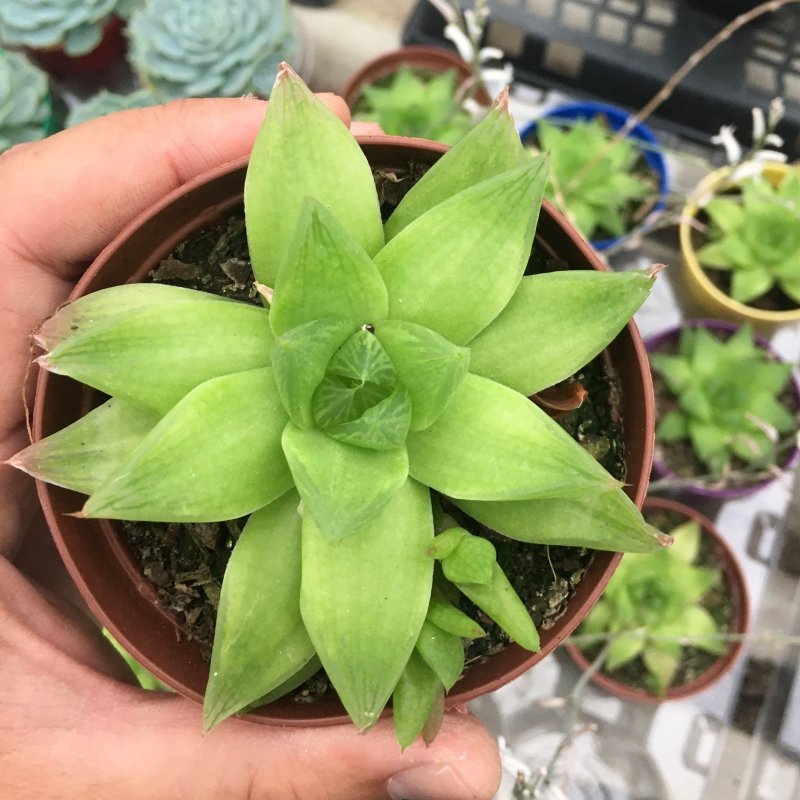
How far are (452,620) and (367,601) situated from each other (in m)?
0.06

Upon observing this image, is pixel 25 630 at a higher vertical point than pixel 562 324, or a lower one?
lower

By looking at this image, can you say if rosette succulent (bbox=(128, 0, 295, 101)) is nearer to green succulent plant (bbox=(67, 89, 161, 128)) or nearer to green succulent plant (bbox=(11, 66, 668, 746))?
green succulent plant (bbox=(67, 89, 161, 128))

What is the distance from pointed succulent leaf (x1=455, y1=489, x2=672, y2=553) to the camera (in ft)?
1.63

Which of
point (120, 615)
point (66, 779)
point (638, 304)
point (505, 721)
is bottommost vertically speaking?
point (505, 721)

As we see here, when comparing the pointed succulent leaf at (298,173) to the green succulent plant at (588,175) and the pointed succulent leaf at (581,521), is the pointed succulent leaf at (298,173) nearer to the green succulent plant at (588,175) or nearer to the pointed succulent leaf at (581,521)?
the pointed succulent leaf at (581,521)

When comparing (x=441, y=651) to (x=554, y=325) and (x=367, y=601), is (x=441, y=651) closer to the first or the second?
(x=367, y=601)

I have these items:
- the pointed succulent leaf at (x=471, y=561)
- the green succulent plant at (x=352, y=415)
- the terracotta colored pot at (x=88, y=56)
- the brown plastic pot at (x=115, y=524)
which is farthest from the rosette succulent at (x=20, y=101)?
the pointed succulent leaf at (x=471, y=561)

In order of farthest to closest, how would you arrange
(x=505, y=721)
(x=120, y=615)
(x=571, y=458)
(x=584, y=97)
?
(x=584, y=97) < (x=505, y=721) < (x=120, y=615) < (x=571, y=458)

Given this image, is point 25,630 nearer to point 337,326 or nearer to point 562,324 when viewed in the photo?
point 337,326

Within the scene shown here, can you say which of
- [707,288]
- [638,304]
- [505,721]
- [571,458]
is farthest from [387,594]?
[707,288]

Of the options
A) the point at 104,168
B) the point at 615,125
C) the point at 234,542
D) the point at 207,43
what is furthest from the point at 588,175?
the point at 234,542

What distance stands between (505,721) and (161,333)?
92 centimetres

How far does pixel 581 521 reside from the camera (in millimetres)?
515

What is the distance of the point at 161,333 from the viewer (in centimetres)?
50
